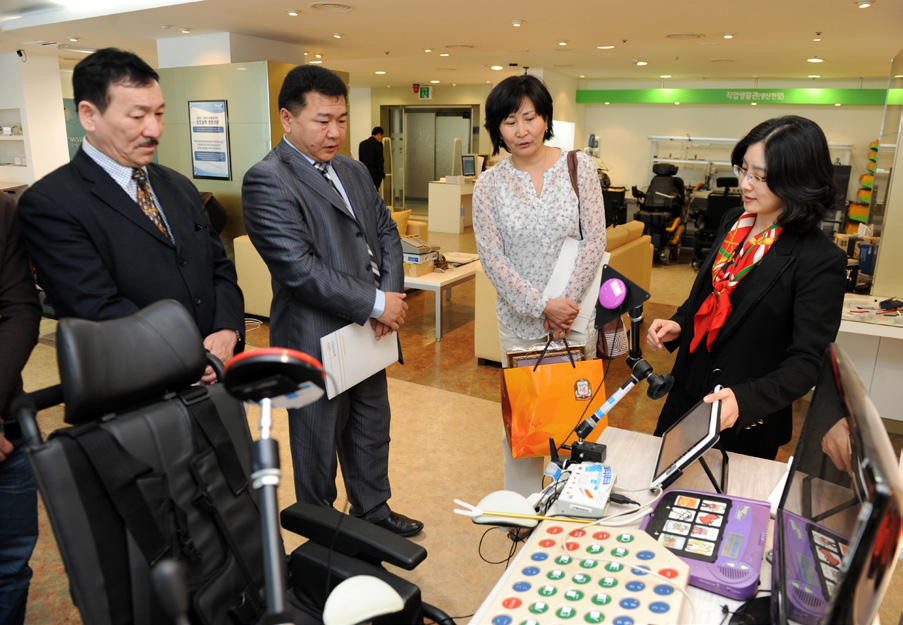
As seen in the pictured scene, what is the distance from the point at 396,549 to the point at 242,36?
276 inches

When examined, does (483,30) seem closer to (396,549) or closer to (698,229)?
(698,229)

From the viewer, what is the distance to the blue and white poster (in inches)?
268

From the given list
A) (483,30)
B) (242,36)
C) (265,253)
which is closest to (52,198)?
(265,253)

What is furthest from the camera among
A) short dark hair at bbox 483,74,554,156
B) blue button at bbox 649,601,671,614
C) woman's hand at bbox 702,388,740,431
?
short dark hair at bbox 483,74,554,156

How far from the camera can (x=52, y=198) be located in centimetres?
160

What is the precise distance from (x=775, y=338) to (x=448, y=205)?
32.5ft

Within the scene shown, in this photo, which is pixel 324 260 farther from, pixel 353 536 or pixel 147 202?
pixel 353 536

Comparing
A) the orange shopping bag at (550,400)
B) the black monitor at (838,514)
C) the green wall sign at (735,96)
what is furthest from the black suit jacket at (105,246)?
the green wall sign at (735,96)

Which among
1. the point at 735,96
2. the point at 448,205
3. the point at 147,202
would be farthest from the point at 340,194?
the point at 735,96

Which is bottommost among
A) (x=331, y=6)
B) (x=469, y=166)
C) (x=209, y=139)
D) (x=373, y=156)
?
(x=469, y=166)

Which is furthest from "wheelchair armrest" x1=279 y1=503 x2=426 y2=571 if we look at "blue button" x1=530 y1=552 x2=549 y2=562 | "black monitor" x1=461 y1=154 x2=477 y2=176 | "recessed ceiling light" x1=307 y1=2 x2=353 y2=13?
"black monitor" x1=461 y1=154 x2=477 y2=176

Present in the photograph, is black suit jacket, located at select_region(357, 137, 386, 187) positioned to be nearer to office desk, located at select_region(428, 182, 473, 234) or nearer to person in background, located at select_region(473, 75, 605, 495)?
office desk, located at select_region(428, 182, 473, 234)

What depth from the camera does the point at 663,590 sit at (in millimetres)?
1021

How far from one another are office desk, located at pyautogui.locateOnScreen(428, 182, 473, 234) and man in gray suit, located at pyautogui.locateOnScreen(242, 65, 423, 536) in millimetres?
8932
